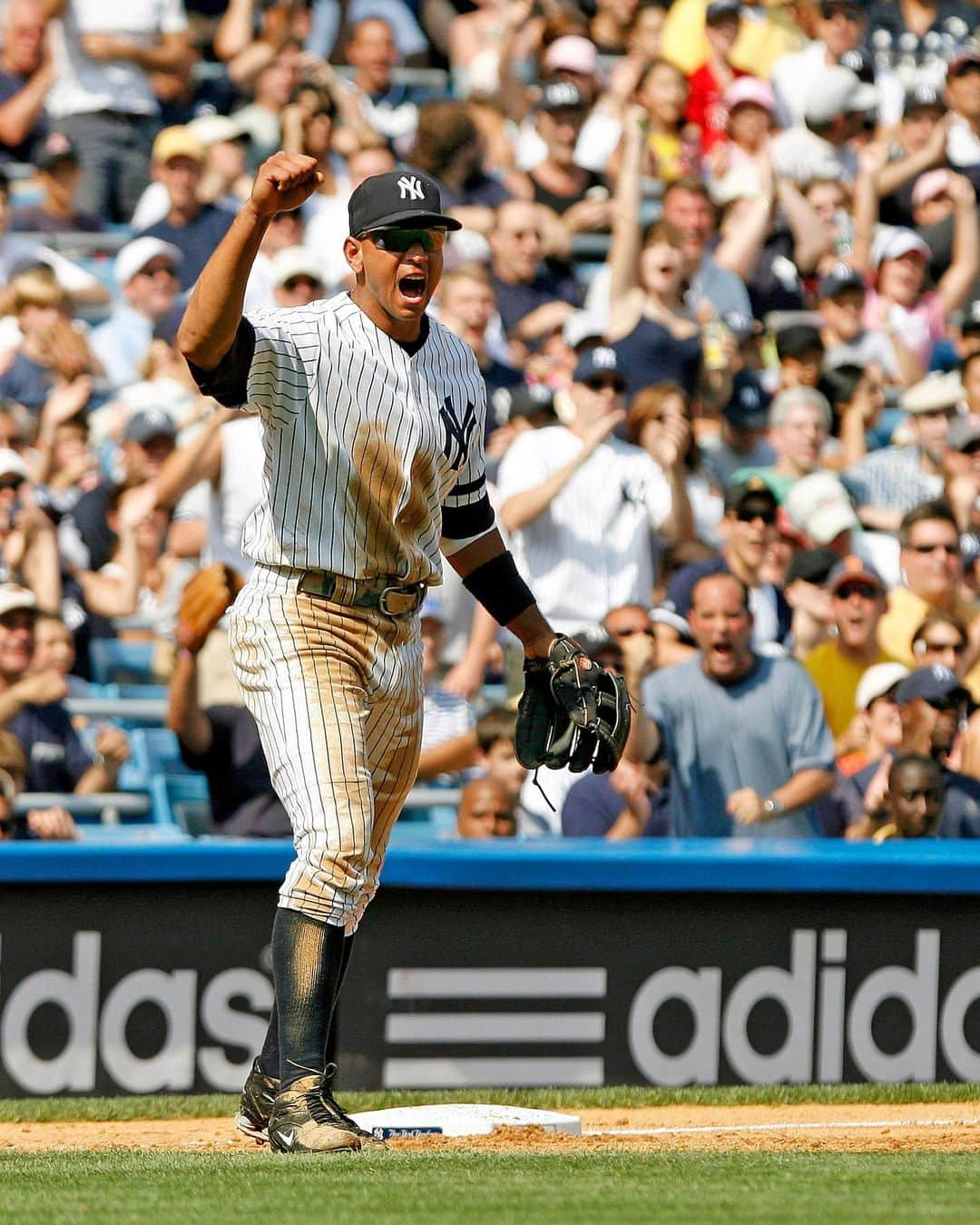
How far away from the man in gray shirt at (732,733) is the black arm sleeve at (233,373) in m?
3.03

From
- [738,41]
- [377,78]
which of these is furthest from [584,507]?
[738,41]

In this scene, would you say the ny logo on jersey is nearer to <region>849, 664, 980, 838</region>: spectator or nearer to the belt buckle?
the belt buckle

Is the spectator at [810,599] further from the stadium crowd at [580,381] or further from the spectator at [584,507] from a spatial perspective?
the spectator at [584,507]

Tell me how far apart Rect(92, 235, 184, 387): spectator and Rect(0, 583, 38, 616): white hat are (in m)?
2.46

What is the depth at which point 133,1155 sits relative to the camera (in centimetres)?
475

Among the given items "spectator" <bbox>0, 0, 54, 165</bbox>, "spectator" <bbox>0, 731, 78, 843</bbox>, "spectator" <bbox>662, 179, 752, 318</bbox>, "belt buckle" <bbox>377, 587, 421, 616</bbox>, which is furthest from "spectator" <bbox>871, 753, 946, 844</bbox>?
"spectator" <bbox>0, 0, 54, 165</bbox>

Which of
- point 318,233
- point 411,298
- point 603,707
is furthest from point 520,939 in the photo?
point 318,233

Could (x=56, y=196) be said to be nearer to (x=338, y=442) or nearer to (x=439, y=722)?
(x=439, y=722)

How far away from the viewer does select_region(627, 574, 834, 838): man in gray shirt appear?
7242 mm

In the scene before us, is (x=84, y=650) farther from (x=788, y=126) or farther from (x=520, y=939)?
(x=788, y=126)

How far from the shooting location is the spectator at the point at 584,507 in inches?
338

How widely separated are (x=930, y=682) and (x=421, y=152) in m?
4.72

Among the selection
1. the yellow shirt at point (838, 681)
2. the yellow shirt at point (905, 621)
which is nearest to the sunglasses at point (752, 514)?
the yellow shirt at point (905, 621)

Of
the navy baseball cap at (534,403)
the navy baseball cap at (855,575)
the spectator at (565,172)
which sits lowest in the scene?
the navy baseball cap at (855,575)
